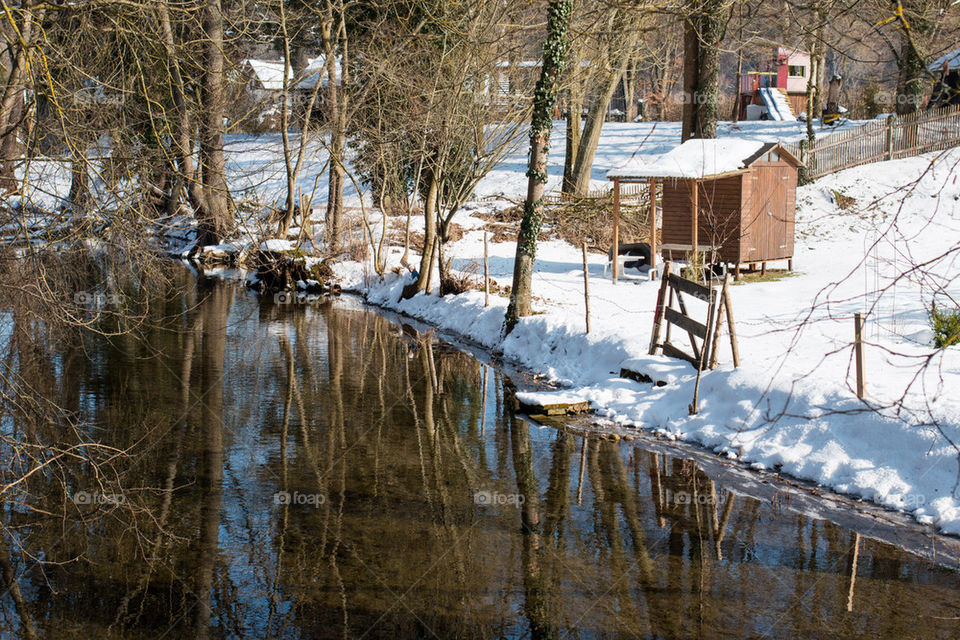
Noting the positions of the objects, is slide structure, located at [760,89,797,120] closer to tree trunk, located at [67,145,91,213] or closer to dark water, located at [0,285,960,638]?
dark water, located at [0,285,960,638]

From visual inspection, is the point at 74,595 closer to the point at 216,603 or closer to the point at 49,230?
the point at 216,603

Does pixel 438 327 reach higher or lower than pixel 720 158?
lower

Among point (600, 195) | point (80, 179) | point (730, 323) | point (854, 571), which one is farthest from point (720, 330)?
point (600, 195)

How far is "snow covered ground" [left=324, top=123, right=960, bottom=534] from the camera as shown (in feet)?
28.7

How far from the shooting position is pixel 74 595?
6887mm

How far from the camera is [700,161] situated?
837 inches

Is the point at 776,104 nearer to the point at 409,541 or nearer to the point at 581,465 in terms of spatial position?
the point at 581,465

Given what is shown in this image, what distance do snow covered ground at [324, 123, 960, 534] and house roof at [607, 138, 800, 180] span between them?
2.79 metres

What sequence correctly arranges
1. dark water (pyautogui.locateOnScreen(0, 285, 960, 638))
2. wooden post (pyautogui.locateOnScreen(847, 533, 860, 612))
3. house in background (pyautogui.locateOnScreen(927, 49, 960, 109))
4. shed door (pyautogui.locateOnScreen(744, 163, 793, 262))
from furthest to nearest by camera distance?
1. shed door (pyautogui.locateOnScreen(744, 163, 793, 262))
2. wooden post (pyautogui.locateOnScreen(847, 533, 860, 612))
3. dark water (pyautogui.locateOnScreen(0, 285, 960, 638))
4. house in background (pyautogui.locateOnScreen(927, 49, 960, 109))

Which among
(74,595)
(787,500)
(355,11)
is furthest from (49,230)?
(355,11)

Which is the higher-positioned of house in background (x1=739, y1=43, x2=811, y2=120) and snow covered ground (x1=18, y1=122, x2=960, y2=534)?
house in background (x1=739, y1=43, x2=811, y2=120)

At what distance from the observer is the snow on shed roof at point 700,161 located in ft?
68.6

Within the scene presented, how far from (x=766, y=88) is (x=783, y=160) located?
30634 mm

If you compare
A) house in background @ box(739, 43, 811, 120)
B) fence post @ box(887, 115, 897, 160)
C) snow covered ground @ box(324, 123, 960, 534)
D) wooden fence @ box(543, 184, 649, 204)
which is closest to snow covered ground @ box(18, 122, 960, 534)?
snow covered ground @ box(324, 123, 960, 534)
